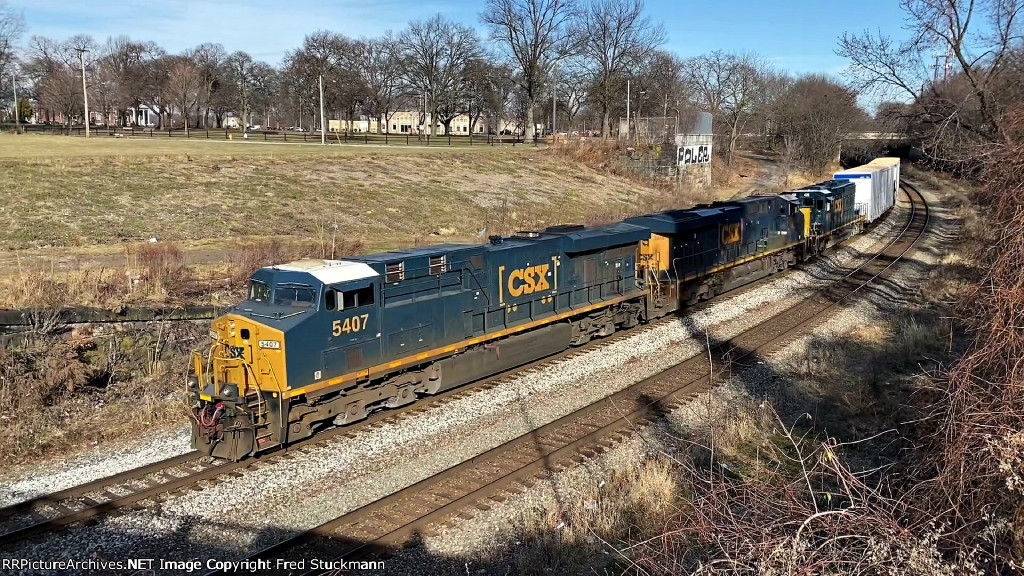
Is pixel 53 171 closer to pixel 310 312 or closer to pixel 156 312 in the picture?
pixel 156 312

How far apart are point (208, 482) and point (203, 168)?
104 feet

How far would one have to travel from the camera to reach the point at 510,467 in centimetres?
1175

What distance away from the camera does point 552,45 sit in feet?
254

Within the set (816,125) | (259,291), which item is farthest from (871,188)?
(259,291)

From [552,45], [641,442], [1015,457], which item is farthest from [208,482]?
[552,45]

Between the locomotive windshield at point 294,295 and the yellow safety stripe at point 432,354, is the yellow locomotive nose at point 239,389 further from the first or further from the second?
the locomotive windshield at point 294,295

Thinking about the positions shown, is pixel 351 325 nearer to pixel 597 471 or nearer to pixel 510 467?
pixel 510 467

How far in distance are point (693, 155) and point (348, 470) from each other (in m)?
50.5

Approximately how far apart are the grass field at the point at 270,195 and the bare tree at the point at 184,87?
40862 mm

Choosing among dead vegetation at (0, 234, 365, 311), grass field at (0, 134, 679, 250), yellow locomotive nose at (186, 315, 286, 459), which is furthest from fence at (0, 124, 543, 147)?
yellow locomotive nose at (186, 315, 286, 459)

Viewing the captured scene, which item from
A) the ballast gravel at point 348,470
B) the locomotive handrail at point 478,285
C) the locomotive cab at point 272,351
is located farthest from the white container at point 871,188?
the locomotive cab at point 272,351

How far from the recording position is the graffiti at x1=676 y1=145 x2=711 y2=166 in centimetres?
5597

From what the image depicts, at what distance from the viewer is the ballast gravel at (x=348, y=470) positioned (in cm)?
941

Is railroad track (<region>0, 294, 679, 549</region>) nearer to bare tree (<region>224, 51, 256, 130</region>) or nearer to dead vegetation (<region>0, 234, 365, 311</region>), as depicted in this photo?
dead vegetation (<region>0, 234, 365, 311</region>)
